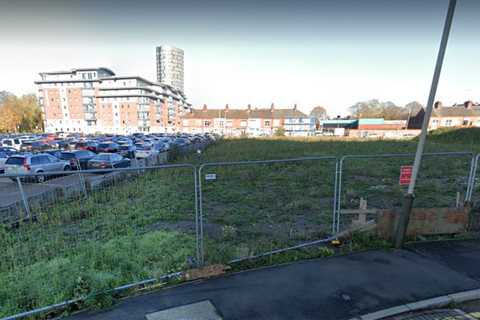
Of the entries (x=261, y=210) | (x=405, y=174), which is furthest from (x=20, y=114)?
(x=405, y=174)

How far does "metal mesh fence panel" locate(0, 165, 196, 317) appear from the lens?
3.45m

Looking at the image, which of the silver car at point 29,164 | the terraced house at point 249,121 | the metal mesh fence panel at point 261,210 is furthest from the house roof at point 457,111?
the silver car at point 29,164

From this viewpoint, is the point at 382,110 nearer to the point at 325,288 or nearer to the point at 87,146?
the point at 87,146

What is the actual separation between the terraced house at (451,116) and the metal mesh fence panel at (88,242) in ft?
293

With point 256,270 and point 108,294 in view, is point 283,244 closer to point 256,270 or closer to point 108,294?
point 256,270

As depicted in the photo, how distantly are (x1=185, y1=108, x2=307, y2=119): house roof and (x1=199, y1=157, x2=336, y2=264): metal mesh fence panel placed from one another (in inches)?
3172

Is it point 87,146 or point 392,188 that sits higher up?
point 392,188

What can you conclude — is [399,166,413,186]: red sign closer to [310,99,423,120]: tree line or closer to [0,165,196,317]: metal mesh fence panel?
[0,165,196,317]: metal mesh fence panel

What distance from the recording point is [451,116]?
2965 inches

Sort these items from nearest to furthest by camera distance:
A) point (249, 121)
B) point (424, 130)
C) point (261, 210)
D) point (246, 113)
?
point (424, 130), point (261, 210), point (249, 121), point (246, 113)

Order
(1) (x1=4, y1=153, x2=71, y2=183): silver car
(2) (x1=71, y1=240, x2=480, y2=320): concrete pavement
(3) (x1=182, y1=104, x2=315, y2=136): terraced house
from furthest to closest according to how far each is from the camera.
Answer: (3) (x1=182, y1=104, x2=315, y2=136): terraced house
(1) (x1=4, y1=153, x2=71, y2=183): silver car
(2) (x1=71, y1=240, x2=480, y2=320): concrete pavement

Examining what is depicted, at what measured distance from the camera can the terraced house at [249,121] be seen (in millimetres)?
88438

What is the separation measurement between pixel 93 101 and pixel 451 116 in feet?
395

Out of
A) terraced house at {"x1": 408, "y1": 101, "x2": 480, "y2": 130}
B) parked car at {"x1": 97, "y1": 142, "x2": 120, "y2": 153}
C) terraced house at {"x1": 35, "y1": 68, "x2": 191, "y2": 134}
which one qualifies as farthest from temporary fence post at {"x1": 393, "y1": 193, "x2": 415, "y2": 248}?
terraced house at {"x1": 35, "y1": 68, "x2": 191, "y2": 134}
